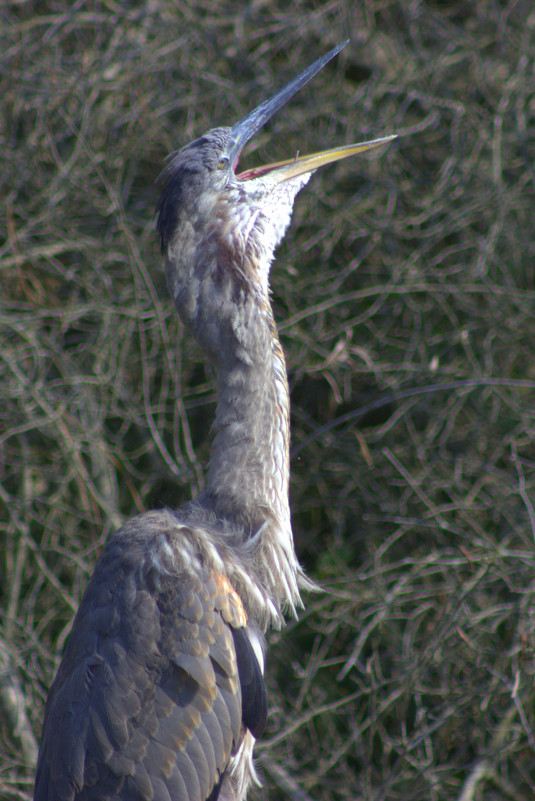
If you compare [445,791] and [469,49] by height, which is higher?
[469,49]

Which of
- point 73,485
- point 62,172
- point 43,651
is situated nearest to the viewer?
point 43,651

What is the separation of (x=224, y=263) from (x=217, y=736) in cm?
131

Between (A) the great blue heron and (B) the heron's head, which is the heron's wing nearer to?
(A) the great blue heron

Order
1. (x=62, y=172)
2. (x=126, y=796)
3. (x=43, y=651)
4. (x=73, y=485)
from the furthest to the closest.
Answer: (x=73, y=485) → (x=62, y=172) → (x=43, y=651) → (x=126, y=796)

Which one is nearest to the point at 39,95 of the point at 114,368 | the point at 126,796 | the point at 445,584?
the point at 114,368

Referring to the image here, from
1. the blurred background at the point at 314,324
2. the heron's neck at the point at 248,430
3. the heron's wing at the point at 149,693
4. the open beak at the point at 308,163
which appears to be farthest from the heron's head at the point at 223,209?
the blurred background at the point at 314,324

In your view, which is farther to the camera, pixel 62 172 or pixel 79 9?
pixel 79 9

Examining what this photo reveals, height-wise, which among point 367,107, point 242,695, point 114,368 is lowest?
point 242,695

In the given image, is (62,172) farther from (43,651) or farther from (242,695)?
(242,695)

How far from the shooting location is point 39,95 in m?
4.07

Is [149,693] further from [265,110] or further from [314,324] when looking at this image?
[314,324]

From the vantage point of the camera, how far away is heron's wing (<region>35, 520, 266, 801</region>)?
7.00ft

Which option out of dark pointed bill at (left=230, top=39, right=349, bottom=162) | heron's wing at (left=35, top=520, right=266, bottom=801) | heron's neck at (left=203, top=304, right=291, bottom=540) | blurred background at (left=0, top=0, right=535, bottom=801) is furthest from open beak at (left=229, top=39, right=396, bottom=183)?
heron's wing at (left=35, top=520, right=266, bottom=801)

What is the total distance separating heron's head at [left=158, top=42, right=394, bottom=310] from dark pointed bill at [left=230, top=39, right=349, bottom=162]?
0.03m
